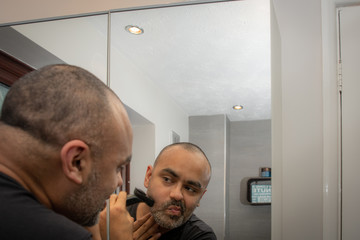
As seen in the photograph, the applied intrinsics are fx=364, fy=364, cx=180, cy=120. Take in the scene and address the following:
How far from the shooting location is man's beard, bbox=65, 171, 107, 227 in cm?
65

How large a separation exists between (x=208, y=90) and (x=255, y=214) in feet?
1.30

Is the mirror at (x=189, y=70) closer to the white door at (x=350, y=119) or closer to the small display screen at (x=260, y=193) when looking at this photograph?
the small display screen at (x=260, y=193)

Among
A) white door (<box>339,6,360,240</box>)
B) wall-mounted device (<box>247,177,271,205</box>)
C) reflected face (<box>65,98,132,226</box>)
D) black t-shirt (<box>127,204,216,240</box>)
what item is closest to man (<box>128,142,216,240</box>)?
black t-shirt (<box>127,204,216,240</box>)

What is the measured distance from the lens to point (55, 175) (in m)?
0.62

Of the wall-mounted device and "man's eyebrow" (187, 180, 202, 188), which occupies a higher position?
"man's eyebrow" (187, 180, 202, 188)

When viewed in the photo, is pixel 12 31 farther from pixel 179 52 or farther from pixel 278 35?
pixel 278 35

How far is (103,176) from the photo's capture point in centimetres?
68

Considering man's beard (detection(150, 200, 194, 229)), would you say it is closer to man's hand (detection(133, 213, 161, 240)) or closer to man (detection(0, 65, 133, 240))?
man's hand (detection(133, 213, 161, 240))

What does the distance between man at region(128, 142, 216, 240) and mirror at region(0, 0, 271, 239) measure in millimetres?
40

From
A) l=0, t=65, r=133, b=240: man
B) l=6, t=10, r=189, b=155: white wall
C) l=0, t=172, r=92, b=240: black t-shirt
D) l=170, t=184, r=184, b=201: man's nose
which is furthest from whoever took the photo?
l=6, t=10, r=189, b=155: white wall

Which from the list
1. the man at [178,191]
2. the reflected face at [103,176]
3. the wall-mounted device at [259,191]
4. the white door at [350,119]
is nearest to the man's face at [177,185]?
the man at [178,191]

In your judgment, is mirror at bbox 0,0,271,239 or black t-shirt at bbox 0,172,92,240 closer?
black t-shirt at bbox 0,172,92,240

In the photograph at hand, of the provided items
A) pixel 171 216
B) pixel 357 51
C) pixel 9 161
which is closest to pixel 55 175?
pixel 9 161

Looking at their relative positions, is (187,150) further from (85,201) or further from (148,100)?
(85,201)
